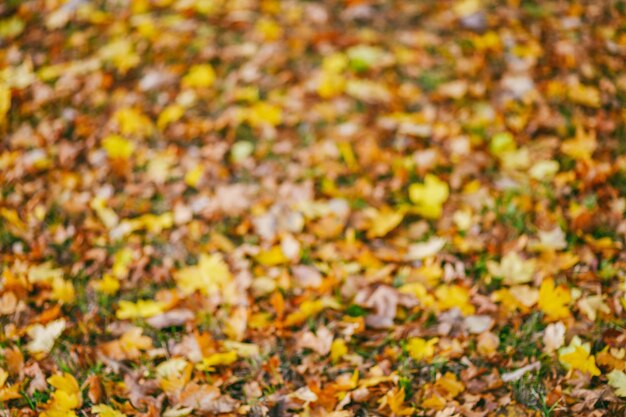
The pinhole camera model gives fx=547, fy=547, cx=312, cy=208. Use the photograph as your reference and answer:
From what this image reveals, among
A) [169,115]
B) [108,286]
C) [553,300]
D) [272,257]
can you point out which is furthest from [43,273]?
[553,300]

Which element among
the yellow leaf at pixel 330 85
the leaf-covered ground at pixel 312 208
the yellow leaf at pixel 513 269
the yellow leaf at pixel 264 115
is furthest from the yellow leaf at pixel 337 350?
the yellow leaf at pixel 330 85

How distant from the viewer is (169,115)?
2.96 metres

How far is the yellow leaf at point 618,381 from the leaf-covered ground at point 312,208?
0.04 feet

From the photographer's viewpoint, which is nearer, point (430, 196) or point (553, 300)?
point (553, 300)

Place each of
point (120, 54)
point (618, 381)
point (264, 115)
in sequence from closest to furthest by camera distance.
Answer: point (618, 381) → point (264, 115) → point (120, 54)

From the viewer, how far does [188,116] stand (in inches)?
117

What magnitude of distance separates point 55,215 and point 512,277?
80.3 inches

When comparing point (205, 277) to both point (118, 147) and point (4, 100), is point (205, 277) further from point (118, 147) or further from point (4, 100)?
point (4, 100)

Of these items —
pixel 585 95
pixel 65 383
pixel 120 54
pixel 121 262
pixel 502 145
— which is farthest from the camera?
pixel 120 54

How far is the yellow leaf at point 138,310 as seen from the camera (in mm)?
2152

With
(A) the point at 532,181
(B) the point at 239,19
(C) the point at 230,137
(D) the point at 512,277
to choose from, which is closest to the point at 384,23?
(B) the point at 239,19

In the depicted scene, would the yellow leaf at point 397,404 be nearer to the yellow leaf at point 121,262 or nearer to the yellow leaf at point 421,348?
the yellow leaf at point 421,348

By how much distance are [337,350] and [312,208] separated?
0.72 m

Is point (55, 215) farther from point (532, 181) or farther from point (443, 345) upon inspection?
point (532, 181)
